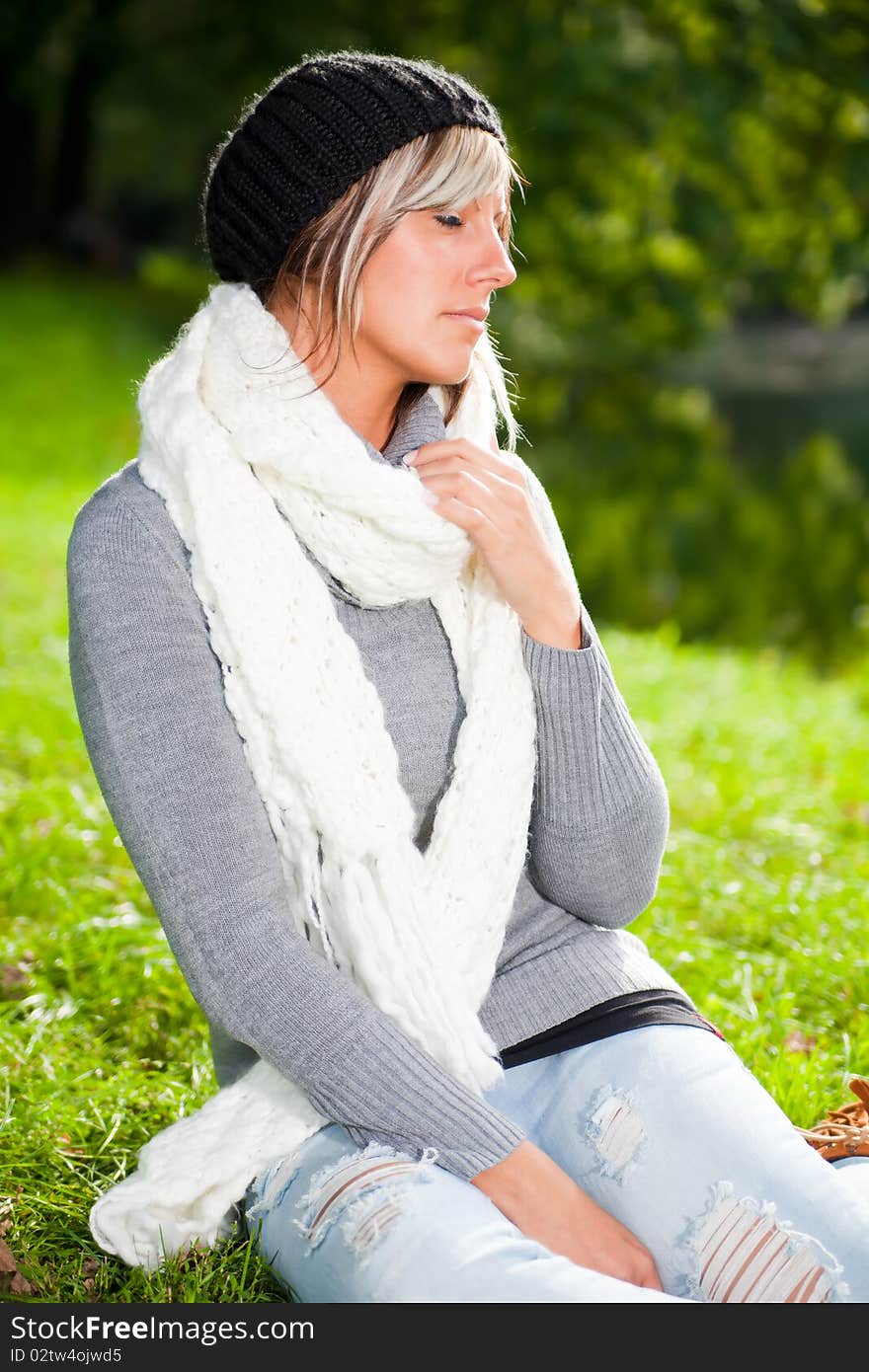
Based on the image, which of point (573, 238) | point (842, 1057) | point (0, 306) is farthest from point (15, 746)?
point (0, 306)

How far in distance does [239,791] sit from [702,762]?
3.50 metres

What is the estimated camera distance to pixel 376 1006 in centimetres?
195

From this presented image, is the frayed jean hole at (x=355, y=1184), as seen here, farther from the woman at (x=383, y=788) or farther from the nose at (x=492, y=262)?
the nose at (x=492, y=262)

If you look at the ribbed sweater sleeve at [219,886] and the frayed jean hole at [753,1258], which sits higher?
the ribbed sweater sleeve at [219,886]

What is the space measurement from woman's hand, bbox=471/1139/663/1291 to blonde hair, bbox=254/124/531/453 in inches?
47.9

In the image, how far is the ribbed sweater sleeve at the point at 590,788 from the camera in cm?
217

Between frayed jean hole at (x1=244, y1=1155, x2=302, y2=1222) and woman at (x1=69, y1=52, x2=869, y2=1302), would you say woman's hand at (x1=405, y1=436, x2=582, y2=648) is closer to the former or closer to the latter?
woman at (x1=69, y1=52, x2=869, y2=1302)

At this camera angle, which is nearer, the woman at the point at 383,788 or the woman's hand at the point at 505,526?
the woman at the point at 383,788

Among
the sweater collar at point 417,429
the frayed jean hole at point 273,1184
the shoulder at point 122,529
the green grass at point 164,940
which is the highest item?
the sweater collar at point 417,429

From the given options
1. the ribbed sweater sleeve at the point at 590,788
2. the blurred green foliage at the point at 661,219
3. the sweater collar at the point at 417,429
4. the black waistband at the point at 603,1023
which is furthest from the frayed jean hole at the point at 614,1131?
the blurred green foliage at the point at 661,219

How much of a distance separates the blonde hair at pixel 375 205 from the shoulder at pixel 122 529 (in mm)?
367

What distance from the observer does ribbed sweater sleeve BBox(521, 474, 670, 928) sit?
7.11 feet

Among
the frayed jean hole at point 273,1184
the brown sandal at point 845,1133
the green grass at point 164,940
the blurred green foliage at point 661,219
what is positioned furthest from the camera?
the blurred green foliage at point 661,219

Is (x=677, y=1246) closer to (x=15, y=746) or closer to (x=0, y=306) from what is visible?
(x=15, y=746)
